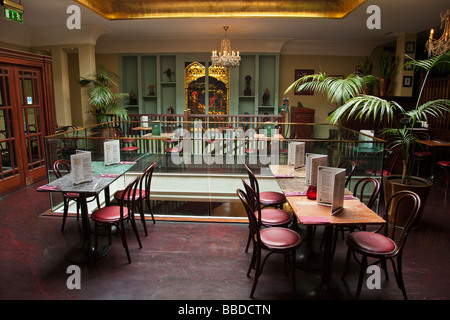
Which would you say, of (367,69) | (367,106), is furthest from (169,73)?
(367,106)

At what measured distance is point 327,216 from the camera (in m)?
2.50

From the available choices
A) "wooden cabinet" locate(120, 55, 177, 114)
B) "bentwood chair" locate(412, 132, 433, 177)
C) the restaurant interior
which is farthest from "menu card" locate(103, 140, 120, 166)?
"wooden cabinet" locate(120, 55, 177, 114)

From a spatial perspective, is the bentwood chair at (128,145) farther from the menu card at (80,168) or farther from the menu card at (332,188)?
the menu card at (332,188)

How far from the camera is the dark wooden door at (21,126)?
200 inches

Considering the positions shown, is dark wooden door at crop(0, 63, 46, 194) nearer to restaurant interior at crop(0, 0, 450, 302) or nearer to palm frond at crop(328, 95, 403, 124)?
restaurant interior at crop(0, 0, 450, 302)

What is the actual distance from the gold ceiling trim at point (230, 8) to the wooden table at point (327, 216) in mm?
4959

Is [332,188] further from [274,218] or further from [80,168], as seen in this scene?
[80,168]

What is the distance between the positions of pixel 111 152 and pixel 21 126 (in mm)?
2389

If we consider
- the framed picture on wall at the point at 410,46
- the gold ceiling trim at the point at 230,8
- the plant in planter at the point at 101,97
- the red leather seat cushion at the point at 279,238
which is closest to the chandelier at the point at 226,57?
the gold ceiling trim at the point at 230,8

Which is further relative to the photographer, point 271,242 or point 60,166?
point 60,166

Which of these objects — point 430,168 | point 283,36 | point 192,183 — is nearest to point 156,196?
point 192,183

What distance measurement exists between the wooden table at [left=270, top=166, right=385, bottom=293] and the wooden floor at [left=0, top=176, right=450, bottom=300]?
0.29m

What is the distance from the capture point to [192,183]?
4730 millimetres
